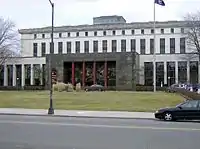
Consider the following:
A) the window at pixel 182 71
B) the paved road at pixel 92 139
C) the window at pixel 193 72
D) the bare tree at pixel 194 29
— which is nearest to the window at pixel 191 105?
the paved road at pixel 92 139

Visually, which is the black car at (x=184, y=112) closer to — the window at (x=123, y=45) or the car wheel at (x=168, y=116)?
the car wheel at (x=168, y=116)

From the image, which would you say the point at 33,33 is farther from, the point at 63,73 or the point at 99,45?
the point at 63,73

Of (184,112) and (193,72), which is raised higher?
(193,72)

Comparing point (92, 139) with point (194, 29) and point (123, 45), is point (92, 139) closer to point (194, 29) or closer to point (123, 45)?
point (194, 29)

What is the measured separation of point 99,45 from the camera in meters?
130

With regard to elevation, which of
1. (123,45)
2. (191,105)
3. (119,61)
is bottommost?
(191,105)

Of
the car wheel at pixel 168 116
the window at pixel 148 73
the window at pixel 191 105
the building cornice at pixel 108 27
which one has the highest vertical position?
the building cornice at pixel 108 27

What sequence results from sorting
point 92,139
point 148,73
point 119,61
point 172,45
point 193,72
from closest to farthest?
point 92,139
point 119,61
point 148,73
point 193,72
point 172,45

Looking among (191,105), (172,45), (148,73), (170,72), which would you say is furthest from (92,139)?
(172,45)

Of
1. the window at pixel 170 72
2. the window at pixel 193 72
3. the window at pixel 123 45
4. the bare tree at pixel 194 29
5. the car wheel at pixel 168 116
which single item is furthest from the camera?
the window at pixel 123 45

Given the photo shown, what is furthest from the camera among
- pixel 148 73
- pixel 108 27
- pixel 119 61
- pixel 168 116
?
pixel 108 27

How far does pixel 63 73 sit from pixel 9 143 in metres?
91.6

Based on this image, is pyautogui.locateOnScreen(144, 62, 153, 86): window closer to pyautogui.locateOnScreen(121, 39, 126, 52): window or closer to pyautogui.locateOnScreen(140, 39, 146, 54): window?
pyautogui.locateOnScreen(140, 39, 146, 54): window

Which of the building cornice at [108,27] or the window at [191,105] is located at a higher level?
the building cornice at [108,27]
